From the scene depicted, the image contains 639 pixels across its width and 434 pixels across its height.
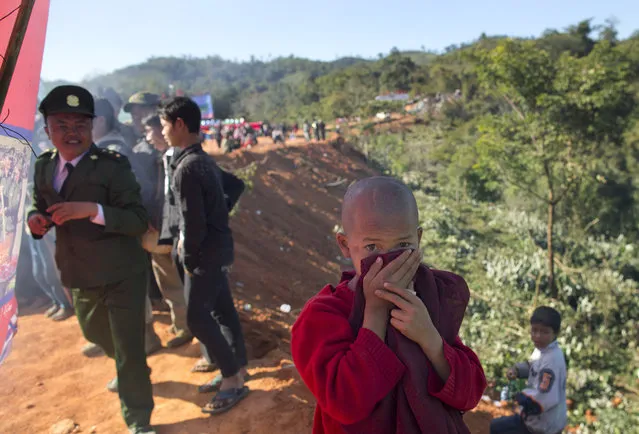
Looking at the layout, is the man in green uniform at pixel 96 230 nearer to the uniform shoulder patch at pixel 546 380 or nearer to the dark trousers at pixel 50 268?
the dark trousers at pixel 50 268

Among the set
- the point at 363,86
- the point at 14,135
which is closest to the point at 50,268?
the point at 14,135

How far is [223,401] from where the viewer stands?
275 centimetres

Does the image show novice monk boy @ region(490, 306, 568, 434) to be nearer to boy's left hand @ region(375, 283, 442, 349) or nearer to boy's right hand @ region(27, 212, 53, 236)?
boy's left hand @ region(375, 283, 442, 349)

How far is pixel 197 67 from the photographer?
382ft

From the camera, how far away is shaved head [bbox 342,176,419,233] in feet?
3.60

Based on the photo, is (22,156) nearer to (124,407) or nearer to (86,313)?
(86,313)

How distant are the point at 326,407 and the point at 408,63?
176ft

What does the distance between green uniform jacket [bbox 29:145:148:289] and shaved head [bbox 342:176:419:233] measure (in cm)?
164

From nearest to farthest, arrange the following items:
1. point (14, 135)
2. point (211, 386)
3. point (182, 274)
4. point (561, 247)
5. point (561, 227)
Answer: point (14, 135)
point (182, 274)
point (211, 386)
point (561, 247)
point (561, 227)

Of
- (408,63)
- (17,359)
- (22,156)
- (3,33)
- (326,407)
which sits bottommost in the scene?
(17,359)

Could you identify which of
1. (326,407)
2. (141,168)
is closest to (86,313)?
(141,168)

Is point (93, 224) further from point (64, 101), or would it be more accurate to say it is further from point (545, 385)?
point (545, 385)

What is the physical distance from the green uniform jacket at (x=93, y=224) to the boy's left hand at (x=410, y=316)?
69.9 inches

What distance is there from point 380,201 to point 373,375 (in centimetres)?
39
